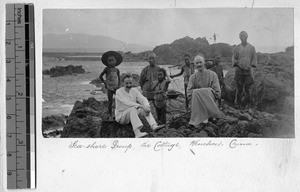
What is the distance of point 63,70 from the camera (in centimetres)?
138

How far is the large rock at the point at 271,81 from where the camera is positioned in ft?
4.46

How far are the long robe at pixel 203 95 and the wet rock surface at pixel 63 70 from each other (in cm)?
39

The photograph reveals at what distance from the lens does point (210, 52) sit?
4.49ft

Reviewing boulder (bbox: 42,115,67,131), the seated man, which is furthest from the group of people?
boulder (bbox: 42,115,67,131)

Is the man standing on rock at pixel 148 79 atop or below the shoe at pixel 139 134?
atop

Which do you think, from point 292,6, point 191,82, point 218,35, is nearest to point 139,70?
point 191,82

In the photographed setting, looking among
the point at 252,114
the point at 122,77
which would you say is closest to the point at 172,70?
the point at 122,77

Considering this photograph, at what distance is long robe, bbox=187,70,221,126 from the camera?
1.37 metres

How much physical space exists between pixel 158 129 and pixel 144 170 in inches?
5.9

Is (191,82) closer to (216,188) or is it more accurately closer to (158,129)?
(158,129)

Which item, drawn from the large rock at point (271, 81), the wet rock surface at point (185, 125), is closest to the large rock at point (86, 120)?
the wet rock surface at point (185, 125)

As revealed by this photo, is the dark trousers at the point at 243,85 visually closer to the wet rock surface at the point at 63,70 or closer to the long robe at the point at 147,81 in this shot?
the long robe at the point at 147,81

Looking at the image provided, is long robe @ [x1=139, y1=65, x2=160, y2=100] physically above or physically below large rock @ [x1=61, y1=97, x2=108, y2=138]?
above

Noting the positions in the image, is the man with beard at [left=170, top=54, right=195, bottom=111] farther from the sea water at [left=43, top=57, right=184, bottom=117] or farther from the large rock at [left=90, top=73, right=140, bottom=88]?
the large rock at [left=90, top=73, right=140, bottom=88]
